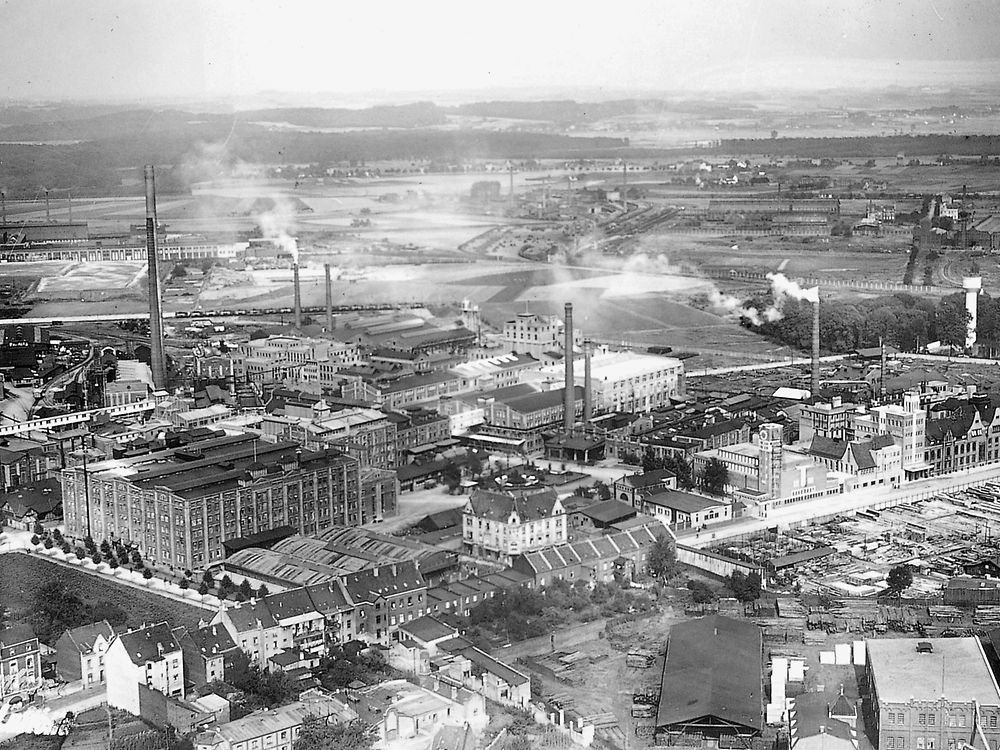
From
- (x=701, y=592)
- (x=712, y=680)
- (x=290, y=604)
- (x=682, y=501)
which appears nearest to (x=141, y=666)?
(x=290, y=604)

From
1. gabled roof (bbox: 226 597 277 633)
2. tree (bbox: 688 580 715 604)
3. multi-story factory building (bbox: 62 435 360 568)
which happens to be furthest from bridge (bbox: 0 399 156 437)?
tree (bbox: 688 580 715 604)

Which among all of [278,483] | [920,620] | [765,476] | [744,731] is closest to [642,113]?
[765,476]

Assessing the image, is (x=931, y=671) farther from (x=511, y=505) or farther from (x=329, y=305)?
(x=329, y=305)

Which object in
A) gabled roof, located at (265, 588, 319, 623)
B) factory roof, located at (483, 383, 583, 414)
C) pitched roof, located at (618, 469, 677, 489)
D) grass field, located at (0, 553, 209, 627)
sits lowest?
grass field, located at (0, 553, 209, 627)

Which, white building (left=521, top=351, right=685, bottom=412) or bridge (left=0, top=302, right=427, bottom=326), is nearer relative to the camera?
white building (left=521, top=351, right=685, bottom=412)

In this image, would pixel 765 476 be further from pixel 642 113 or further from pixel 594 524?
pixel 642 113

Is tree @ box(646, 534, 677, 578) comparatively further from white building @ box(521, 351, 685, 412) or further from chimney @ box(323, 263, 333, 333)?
chimney @ box(323, 263, 333, 333)

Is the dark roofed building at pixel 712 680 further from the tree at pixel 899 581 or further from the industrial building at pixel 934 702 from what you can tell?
the tree at pixel 899 581

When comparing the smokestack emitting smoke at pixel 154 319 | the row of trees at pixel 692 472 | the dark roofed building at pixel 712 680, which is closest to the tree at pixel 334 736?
the dark roofed building at pixel 712 680
